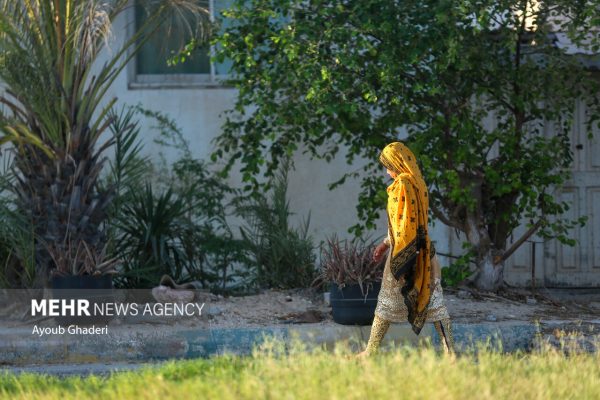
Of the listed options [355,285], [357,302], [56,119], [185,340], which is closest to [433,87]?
[355,285]

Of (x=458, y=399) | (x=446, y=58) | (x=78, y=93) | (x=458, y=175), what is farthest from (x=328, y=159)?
(x=458, y=399)

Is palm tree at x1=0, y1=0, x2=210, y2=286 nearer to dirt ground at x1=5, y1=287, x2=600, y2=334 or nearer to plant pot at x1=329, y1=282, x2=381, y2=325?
dirt ground at x1=5, y1=287, x2=600, y2=334

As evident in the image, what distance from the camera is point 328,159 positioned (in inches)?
493

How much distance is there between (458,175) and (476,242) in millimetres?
722

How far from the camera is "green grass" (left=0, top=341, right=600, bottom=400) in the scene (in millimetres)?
5824

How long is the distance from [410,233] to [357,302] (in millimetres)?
1977

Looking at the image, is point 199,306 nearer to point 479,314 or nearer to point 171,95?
point 479,314

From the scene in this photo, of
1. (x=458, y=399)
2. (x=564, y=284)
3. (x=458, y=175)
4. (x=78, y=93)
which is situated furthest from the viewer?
(x=564, y=284)

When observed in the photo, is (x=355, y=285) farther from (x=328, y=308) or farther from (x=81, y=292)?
(x=81, y=292)

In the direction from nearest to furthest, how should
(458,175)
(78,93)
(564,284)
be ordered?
(78,93) → (458,175) → (564,284)

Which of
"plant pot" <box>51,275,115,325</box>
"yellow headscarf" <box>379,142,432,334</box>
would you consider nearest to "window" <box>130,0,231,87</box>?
"plant pot" <box>51,275,115,325</box>

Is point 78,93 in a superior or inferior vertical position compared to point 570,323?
superior

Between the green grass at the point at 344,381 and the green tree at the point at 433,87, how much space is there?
4239 mm

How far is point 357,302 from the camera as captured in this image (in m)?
10.1
